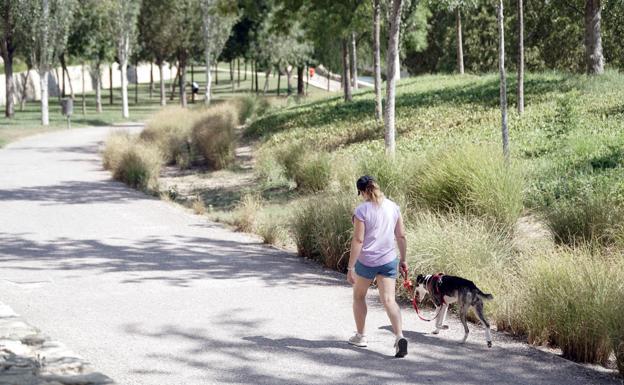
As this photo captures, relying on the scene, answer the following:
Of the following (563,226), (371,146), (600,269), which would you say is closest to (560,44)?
(371,146)

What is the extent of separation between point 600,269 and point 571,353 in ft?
2.61

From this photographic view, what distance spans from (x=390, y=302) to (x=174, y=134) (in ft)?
70.3

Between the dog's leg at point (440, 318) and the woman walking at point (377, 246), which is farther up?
the woman walking at point (377, 246)

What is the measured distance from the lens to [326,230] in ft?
38.4

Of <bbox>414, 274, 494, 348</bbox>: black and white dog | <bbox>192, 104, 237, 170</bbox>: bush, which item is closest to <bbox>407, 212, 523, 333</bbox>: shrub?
<bbox>414, 274, 494, 348</bbox>: black and white dog

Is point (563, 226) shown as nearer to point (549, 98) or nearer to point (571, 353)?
point (571, 353)

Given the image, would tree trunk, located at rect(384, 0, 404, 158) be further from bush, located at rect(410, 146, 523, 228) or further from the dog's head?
the dog's head

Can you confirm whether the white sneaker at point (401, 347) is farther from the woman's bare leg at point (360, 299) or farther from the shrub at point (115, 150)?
the shrub at point (115, 150)

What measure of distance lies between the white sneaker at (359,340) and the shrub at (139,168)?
13.0 meters

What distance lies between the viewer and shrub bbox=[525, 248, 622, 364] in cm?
738

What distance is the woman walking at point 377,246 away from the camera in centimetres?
737

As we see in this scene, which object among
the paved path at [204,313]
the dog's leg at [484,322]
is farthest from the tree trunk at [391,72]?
the dog's leg at [484,322]

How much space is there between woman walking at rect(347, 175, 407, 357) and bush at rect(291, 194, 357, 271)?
3.51 metres

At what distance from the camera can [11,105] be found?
48.2 metres
